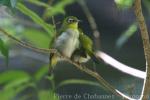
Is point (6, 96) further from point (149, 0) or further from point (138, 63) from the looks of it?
point (138, 63)

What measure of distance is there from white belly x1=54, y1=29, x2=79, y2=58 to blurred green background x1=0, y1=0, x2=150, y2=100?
0.05 metres

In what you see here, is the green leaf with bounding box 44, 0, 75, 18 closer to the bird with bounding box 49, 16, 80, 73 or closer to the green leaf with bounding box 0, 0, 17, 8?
the bird with bounding box 49, 16, 80, 73

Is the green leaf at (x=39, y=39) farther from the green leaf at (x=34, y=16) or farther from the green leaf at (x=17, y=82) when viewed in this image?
the green leaf at (x=34, y=16)

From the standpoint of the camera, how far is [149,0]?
1474 millimetres

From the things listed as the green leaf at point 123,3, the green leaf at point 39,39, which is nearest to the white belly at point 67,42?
the green leaf at point 123,3

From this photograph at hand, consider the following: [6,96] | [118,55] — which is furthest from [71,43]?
[118,55]

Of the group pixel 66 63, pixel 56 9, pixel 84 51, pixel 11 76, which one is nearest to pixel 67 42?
pixel 84 51

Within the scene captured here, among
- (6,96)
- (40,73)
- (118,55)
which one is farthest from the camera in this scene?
(118,55)

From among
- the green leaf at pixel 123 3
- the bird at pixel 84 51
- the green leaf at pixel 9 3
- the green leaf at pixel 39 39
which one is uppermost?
the green leaf at pixel 9 3

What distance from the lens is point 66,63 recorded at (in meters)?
1.94

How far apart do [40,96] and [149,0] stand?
37 cm

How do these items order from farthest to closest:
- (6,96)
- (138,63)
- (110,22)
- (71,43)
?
(110,22) < (138,63) < (6,96) < (71,43)

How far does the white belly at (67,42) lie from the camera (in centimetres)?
111

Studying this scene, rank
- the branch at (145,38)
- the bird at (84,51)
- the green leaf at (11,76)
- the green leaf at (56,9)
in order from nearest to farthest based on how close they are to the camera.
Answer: the branch at (145,38)
the bird at (84,51)
the green leaf at (56,9)
the green leaf at (11,76)
